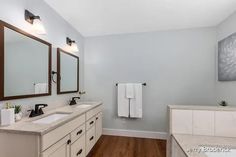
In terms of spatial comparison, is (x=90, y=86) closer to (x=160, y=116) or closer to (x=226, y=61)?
(x=160, y=116)

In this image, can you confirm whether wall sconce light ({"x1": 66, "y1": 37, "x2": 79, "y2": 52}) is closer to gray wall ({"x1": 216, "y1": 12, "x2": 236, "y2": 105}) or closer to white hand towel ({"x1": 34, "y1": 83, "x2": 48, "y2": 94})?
white hand towel ({"x1": 34, "y1": 83, "x2": 48, "y2": 94})

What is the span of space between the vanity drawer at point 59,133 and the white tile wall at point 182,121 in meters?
1.16

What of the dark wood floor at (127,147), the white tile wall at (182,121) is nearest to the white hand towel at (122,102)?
the dark wood floor at (127,147)

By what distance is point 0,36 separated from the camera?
1302 mm

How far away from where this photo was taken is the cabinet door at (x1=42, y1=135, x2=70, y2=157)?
120 cm

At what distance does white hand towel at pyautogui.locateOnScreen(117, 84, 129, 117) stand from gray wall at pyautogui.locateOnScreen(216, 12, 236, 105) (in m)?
1.72

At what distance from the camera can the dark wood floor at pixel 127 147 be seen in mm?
2273

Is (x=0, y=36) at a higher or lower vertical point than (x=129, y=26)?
lower

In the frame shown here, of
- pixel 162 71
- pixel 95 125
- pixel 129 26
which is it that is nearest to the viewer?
pixel 95 125

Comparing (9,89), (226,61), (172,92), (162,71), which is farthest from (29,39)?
(226,61)

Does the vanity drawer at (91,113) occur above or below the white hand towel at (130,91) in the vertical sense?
below

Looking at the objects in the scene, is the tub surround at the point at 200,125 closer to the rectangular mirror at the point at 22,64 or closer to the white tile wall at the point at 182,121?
the white tile wall at the point at 182,121

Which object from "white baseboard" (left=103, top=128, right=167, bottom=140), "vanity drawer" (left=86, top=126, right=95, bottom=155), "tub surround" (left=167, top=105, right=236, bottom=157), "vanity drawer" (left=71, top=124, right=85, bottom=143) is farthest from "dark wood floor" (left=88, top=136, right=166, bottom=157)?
"tub surround" (left=167, top=105, right=236, bottom=157)

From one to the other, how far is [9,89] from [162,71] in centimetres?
253
